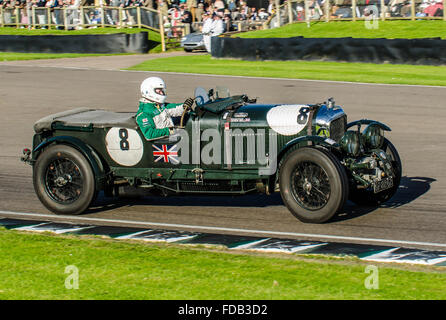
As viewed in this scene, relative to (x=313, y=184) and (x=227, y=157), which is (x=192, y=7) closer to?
(x=227, y=157)

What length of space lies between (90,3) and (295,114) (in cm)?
3237

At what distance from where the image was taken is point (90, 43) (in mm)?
30578

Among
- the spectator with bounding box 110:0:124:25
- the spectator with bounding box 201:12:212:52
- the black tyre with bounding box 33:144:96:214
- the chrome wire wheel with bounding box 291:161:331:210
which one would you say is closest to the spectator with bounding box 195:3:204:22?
the spectator with bounding box 110:0:124:25

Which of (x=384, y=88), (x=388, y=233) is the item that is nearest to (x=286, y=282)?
(x=388, y=233)

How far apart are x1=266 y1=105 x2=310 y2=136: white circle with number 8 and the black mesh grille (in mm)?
323

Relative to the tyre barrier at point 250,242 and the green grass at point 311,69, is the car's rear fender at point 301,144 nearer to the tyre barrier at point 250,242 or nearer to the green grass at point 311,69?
the tyre barrier at point 250,242

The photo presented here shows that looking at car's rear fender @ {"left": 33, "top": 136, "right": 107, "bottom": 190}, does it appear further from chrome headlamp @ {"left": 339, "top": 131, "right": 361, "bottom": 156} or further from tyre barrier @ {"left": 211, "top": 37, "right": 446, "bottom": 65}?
tyre barrier @ {"left": 211, "top": 37, "right": 446, "bottom": 65}

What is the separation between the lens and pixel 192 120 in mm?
7891

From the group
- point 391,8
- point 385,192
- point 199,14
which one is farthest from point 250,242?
point 199,14

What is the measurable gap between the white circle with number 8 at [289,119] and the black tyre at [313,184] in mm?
346

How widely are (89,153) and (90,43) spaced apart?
23.3 m

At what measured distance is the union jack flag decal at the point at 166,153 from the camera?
7984mm
